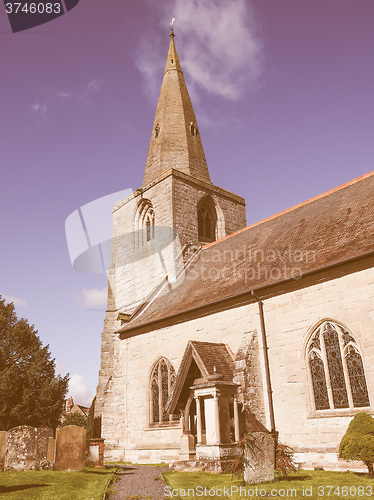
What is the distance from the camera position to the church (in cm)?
1253

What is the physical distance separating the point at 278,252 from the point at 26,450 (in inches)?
454

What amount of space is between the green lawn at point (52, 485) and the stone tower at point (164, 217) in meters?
9.63

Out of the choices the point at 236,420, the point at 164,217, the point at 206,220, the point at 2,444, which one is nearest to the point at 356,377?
the point at 236,420

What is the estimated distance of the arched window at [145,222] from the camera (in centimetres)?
2738

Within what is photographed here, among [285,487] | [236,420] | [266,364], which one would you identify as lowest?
[285,487]

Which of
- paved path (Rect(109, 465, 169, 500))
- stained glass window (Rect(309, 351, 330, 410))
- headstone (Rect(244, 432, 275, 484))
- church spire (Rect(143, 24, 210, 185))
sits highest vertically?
church spire (Rect(143, 24, 210, 185))

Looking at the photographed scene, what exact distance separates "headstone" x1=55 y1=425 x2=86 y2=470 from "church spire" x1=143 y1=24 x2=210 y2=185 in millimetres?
18347

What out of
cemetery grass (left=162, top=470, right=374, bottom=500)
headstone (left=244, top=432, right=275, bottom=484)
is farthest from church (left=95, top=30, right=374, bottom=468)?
headstone (left=244, top=432, right=275, bottom=484)

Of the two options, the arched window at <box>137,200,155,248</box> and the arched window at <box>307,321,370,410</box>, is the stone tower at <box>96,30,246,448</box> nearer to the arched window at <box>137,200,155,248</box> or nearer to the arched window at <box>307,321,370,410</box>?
the arched window at <box>137,200,155,248</box>

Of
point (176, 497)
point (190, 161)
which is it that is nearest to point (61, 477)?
point (176, 497)

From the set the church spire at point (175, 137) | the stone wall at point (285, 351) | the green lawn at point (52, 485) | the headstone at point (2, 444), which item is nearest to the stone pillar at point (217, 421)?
the stone wall at point (285, 351)

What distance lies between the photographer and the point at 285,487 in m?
8.89

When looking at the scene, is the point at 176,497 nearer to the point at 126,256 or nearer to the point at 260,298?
the point at 260,298

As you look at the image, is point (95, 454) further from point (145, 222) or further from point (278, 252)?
point (145, 222)
